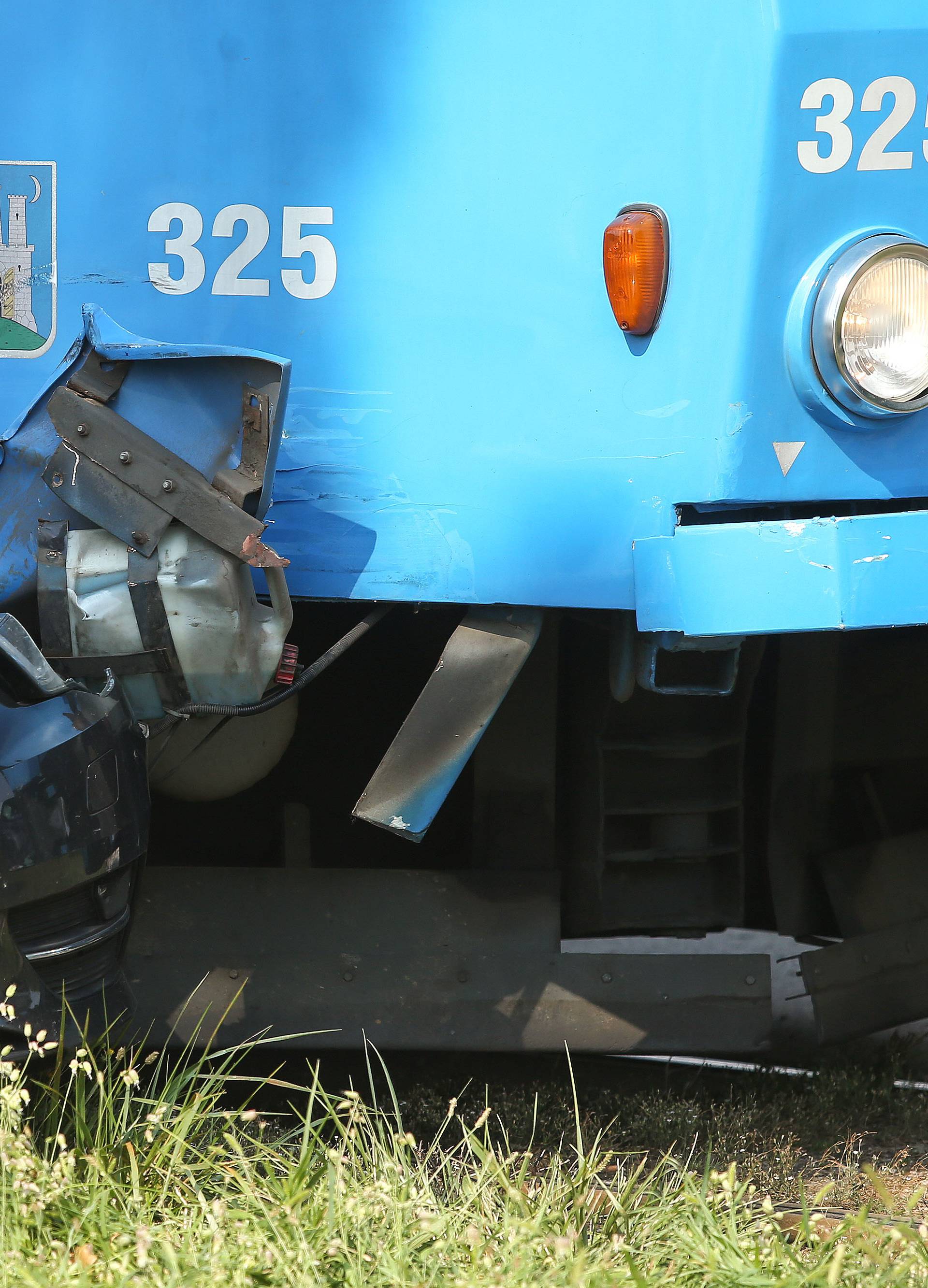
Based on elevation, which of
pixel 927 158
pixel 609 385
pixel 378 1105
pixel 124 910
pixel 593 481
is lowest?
pixel 378 1105

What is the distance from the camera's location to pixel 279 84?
1730mm

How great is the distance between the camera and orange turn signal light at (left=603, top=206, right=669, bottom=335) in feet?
5.38

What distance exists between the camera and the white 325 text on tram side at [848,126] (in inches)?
64.0

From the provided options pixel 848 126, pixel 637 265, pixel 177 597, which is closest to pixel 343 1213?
pixel 177 597

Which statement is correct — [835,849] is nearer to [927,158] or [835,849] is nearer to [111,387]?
[927,158]

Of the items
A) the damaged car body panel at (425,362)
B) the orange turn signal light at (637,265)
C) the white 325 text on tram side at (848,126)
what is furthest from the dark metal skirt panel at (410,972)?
the white 325 text on tram side at (848,126)

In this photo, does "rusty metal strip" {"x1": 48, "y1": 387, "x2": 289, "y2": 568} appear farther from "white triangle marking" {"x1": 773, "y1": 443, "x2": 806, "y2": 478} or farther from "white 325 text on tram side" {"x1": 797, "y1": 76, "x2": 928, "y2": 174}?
"white 325 text on tram side" {"x1": 797, "y1": 76, "x2": 928, "y2": 174}

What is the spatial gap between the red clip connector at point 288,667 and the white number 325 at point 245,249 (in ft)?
1.61

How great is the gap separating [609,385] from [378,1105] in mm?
1672

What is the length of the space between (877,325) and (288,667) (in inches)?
36.1

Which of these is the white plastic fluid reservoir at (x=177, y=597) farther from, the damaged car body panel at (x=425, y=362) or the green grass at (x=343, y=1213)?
the green grass at (x=343, y=1213)

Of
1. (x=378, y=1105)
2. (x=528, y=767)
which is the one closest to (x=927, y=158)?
(x=528, y=767)

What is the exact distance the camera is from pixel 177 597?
5.44 ft

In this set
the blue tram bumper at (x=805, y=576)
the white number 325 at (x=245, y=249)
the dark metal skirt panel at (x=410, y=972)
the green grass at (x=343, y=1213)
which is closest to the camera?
the green grass at (x=343, y=1213)
